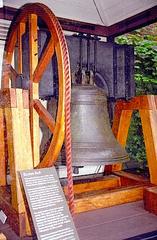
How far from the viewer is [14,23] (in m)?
1.54

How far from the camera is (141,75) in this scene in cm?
236

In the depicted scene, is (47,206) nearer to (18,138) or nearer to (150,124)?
(18,138)

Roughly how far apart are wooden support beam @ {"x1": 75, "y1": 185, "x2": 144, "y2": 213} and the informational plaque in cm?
33

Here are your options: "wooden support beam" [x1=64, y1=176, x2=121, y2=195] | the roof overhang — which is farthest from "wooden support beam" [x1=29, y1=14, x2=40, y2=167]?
the roof overhang

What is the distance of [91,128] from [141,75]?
3.45 ft

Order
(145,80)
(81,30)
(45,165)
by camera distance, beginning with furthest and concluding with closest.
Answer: (145,80) < (81,30) < (45,165)

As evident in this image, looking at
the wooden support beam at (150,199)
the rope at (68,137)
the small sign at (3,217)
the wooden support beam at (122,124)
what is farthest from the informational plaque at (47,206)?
the wooden support beam at (122,124)

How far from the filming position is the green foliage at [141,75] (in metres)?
2.33

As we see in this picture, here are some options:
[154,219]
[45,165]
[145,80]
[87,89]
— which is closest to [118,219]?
[154,219]

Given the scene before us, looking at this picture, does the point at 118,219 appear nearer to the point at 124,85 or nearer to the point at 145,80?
the point at 124,85

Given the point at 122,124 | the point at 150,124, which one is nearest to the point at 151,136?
the point at 150,124

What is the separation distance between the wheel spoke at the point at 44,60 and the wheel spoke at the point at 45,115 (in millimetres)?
114

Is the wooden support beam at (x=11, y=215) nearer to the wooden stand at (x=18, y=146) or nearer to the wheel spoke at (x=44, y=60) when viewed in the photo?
the wooden stand at (x=18, y=146)

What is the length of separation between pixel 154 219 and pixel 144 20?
1238 mm
